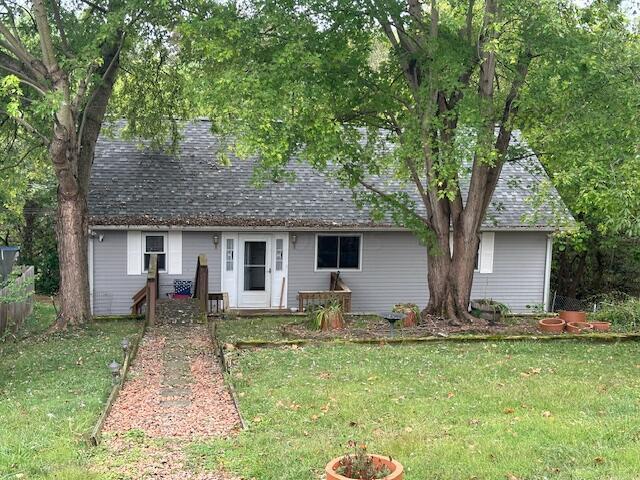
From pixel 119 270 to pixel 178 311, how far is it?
295cm

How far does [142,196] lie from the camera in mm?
17828

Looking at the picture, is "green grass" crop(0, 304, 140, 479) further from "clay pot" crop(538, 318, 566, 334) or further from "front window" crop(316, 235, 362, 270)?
"clay pot" crop(538, 318, 566, 334)

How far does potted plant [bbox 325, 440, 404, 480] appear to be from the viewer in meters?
4.50

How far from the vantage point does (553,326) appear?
13438mm

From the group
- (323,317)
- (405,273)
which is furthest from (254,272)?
(323,317)

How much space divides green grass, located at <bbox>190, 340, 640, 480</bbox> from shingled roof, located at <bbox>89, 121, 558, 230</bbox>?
6.93m

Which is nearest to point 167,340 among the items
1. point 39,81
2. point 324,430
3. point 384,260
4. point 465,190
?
point 39,81

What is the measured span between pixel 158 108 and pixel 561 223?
1047cm

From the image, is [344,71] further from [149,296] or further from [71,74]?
[149,296]

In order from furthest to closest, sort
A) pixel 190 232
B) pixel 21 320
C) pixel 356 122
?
pixel 190 232 → pixel 21 320 → pixel 356 122

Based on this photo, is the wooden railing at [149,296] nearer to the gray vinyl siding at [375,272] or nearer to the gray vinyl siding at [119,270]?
the gray vinyl siding at [119,270]

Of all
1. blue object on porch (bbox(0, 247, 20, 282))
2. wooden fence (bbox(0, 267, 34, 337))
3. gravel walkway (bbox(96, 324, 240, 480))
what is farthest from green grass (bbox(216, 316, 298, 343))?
blue object on porch (bbox(0, 247, 20, 282))

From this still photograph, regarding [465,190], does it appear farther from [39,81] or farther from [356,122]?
[39,81]

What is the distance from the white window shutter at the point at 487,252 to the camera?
62.8 ft
